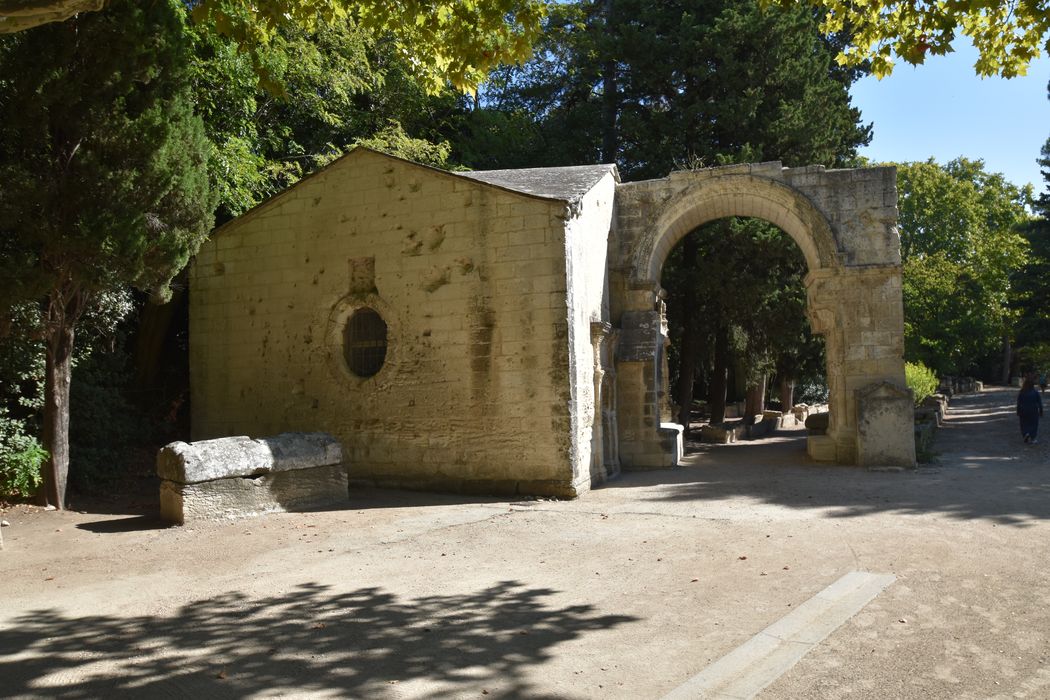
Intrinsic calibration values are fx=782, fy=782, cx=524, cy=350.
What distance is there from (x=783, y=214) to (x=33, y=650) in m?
11.1

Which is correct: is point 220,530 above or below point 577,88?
below

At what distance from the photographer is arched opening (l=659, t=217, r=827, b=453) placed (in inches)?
639

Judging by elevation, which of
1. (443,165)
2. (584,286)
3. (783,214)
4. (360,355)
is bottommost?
(360,355)

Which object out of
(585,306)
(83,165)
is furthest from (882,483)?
(83,165)

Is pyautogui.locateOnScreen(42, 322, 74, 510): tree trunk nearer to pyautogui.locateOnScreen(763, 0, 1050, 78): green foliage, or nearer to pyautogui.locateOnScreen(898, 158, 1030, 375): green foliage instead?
pyautogui.locateOnScreen(763, 0, 1050, 78): green foliage

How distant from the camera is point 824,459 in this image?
12.1 metres

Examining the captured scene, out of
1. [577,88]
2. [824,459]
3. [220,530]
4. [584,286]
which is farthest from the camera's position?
[577,88]

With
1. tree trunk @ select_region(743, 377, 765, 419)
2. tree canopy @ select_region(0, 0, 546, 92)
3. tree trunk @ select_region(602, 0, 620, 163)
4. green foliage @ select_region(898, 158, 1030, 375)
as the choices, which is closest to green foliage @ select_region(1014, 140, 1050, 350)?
green foliage @ select_region(898, 158, 1030, 375)

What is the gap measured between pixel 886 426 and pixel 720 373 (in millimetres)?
7444

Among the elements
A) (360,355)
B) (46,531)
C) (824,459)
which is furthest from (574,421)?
(46,531)

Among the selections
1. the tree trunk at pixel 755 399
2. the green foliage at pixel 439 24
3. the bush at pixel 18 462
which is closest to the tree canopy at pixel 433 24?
the green foliage at pixel 439 24

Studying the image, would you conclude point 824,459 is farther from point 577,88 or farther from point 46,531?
point 577,88

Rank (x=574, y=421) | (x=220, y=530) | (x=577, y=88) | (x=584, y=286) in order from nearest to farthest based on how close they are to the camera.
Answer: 1. (x=220, y=530)
2. (x=574, y=421)
3. (x=584, y=286)
4. (x=577, y=88)

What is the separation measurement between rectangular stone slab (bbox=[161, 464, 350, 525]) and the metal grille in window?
1.87 m
